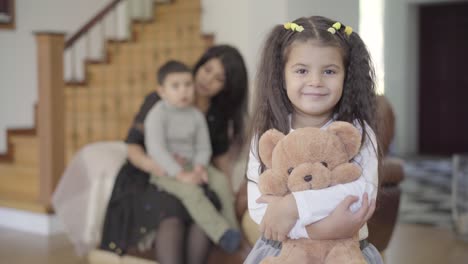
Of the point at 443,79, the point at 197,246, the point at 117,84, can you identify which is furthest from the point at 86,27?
the point at 443,79

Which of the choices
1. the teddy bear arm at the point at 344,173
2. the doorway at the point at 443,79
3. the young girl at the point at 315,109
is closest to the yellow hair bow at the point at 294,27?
the young girl at the point at 315,109

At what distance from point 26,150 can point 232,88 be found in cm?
299

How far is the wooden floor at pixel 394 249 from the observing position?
158 inches

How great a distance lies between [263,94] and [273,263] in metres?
0.45

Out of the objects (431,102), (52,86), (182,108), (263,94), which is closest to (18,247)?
(52,86)

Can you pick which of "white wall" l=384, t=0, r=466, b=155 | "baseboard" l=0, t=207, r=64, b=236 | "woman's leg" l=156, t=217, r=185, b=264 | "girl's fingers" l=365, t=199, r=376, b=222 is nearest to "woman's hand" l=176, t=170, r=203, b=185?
"woman's leg" l=156, t=217, r=185, b=264

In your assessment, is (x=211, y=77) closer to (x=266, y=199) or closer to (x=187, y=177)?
(x=187, y=177)

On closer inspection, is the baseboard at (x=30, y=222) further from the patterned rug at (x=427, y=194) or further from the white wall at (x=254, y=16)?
the patterned rug at (x=427, y=194)

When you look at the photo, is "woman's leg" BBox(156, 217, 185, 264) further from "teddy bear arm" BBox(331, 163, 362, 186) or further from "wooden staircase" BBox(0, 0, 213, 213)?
"wooden staircase" BBox(0, 0, 213, 213)

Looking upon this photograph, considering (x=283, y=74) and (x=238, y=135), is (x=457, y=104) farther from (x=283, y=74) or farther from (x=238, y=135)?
(x=283, y=74)

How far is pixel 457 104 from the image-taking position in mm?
10500

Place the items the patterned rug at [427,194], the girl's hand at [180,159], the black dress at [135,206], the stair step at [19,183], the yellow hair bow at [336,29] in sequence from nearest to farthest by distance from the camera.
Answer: the yellow hair bow at [336,29]
the black dress at [135,206]
the girl's hand at [180,159]
the stair step at [19,183]
the patterned rug at [427,194]

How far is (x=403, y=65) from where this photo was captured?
1038cm

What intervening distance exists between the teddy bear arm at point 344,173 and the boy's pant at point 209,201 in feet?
4.96
